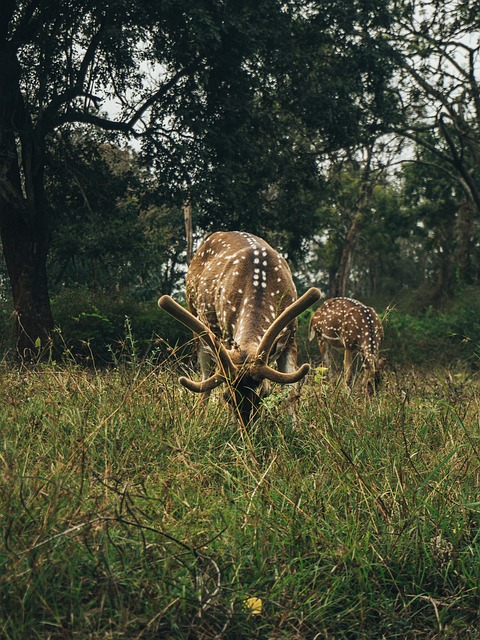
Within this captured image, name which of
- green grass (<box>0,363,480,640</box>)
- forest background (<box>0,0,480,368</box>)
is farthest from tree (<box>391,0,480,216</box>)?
green grass (<box>0,363,480,640</box>)

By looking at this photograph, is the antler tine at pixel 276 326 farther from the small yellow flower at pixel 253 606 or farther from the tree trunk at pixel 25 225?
the tree trunk at pixel 25 225

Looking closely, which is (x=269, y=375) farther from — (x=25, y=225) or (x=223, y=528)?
(x=25, y=225)

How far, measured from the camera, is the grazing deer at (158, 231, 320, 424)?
19.4ft

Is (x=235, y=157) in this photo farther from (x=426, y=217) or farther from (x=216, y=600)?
(x=426, y=217)

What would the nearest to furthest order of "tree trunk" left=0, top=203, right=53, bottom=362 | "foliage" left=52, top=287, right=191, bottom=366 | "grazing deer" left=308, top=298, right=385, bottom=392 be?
"grazing deer" left=308, top=298, right=385, bottom=392 → "tree trunk" left=0, top=203, right=53, bottom=362 → "foliage" left=52, top=287, right=191, bottom=366

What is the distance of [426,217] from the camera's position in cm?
3331

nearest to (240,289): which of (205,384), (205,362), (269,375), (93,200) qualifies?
(205,362)

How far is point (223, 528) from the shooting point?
409 centimetres

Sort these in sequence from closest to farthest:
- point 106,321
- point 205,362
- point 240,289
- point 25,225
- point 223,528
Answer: point 223,528 < point 240,289 < point 205,362 < point 25,225 < point 106,321

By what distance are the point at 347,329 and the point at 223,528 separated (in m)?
8.80

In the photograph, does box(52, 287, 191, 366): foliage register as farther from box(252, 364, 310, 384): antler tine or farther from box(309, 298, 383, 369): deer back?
box(252, 364, 310, 384): antler tine

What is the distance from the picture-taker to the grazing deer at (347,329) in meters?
12.2

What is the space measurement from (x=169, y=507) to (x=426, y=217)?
101 feet

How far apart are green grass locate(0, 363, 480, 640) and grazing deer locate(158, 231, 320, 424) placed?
0.32 metres
